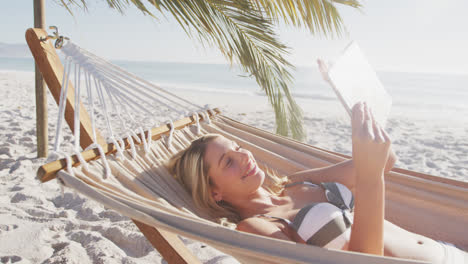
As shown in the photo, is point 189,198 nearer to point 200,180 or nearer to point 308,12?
point 200,180

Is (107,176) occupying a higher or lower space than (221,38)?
lower

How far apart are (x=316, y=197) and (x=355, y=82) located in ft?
1.53

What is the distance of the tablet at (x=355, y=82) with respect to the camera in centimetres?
97

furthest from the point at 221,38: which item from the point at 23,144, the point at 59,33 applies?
the point at 23,144

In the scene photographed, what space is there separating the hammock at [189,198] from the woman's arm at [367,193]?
172 mm

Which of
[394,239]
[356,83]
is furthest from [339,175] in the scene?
[356,83]

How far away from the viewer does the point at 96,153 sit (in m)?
1.28

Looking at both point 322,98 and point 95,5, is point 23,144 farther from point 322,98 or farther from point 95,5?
point 322,98

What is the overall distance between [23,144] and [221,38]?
2.09 m

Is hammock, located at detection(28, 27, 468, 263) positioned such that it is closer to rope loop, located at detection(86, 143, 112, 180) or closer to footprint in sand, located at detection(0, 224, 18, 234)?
rope loop, located at detection(86, 143, 112, 180)

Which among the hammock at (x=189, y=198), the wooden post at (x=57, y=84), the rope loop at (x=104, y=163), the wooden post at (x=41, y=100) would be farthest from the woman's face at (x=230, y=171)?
the wooden post at (x=41, y=100)

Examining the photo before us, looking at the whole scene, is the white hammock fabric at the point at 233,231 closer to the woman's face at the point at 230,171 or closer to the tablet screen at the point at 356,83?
the woman's face at the point at 230,171

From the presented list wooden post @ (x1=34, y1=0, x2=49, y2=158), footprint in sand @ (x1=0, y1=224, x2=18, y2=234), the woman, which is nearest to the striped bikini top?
the woman

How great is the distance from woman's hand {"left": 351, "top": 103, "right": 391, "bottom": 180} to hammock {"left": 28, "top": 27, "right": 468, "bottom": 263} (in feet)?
0.75
